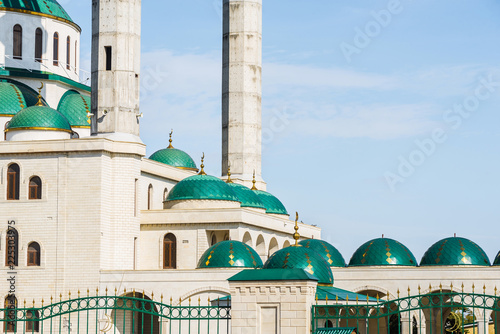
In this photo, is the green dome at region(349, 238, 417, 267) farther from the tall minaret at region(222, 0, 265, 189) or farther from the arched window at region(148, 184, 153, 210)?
the tall minaret at region(222, 0, 265, 189)

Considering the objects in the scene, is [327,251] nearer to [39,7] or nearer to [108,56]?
[108,56]

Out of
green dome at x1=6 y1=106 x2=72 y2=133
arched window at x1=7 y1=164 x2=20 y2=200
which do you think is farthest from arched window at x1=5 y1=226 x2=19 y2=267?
green dome at x1=6 y1=106 x2=72 y2=133

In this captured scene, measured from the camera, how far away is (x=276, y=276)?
16484 millimetres

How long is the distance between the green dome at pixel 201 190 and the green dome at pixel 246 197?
75.2 inches

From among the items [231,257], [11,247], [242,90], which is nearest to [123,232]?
[11,247]

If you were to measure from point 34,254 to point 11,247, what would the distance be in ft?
2.73

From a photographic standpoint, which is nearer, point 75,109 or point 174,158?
point 75,109

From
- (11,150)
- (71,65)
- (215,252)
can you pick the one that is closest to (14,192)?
(11,150)

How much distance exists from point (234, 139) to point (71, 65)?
8.18 m

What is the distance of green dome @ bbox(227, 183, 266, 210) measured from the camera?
4094cm

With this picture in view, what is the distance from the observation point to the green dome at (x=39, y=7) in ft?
143

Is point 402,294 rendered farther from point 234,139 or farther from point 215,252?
point 234,139

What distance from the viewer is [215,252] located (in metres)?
33.5

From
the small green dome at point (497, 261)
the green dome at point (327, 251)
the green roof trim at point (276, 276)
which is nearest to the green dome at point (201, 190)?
the green dome at point (327, 251)
